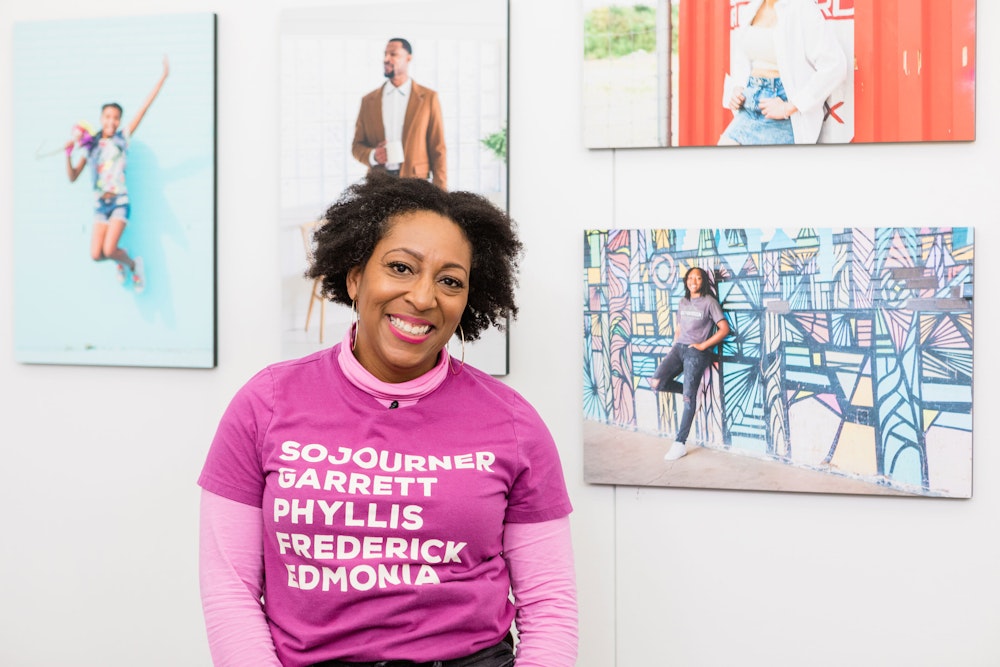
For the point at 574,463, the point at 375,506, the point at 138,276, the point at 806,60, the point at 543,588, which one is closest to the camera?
the point at 375,506

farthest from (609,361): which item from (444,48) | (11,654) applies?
(11,654)

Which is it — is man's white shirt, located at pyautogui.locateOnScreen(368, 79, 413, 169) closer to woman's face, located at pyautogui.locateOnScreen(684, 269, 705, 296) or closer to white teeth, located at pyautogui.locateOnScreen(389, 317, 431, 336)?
white teeth, located at pyautogui.locateOnScreen(389, 317, 431, 336)

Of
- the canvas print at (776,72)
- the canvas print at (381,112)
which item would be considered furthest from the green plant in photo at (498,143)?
the canvas print at (776,72)

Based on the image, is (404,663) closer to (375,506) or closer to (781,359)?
(375,506)

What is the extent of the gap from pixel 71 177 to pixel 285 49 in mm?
532

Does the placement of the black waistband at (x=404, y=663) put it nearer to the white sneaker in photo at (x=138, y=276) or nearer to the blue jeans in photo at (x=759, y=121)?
the white sneaker in photo at (x=138, y=276)

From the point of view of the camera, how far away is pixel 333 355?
4.28 feet

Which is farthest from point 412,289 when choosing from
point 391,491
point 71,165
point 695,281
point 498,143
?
point 71,165

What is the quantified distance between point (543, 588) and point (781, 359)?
0.61 metres

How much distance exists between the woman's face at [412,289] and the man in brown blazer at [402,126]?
36 cm

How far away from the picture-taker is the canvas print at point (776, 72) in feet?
4.73

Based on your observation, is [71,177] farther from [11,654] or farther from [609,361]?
[609,361]

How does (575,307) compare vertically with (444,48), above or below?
below

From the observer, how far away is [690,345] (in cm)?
152
